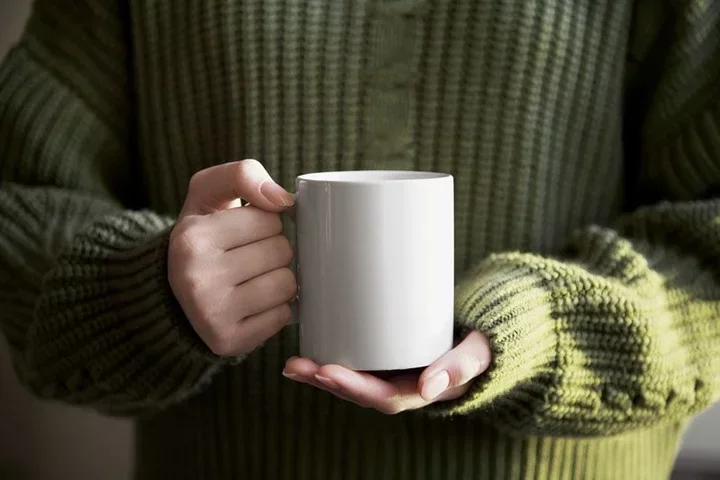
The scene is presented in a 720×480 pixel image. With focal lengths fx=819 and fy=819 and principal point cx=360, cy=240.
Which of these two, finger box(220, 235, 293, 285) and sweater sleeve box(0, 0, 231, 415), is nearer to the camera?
finger box(220, 235, 293, 285)

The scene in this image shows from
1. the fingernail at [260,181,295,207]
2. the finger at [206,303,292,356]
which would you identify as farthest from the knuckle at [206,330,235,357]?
Answer: the fingernail at [260,181,295,207]

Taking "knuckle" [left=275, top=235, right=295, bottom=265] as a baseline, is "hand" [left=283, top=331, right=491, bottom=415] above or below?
below

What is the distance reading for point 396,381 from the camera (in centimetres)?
53

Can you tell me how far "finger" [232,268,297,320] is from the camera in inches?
21.2

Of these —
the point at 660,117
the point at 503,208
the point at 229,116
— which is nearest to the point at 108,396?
the point at 229,116

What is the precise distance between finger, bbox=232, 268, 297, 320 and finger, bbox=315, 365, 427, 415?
0.06 meters

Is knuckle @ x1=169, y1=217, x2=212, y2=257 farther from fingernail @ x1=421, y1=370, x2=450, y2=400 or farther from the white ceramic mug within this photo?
fingernail @ x1=421, y1=370, x2=450, y2=400

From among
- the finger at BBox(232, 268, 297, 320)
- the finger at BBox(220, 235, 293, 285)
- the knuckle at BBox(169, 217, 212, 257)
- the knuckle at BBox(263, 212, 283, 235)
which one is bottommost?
the finger at BBox(232, 268, 297, 320)

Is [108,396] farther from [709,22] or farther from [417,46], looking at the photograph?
[709,22]

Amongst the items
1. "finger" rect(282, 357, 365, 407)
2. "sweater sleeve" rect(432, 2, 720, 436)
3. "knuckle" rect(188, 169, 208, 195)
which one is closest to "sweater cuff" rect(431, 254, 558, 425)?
"sweater sleeve" rect(432, 2, 720, 436)

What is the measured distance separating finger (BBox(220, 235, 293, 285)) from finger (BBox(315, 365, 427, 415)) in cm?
8

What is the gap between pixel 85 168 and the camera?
2.55 feet

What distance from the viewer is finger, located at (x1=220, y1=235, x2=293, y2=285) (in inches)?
21.1

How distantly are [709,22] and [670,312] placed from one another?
256 millimetres
